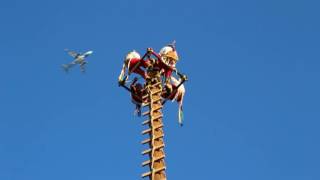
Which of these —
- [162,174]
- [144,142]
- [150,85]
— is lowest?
[162,174]

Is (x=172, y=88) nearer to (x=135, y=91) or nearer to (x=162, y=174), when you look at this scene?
(x=135, y=91)

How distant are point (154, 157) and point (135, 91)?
5.59 meters

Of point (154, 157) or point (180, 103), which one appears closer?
point (154, 157)

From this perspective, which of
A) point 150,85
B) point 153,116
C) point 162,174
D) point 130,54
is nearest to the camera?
point 162,174

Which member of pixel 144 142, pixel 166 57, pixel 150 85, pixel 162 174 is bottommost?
pixel 162 174

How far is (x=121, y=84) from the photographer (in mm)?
34062

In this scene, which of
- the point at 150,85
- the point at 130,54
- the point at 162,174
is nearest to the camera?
the point at 162,174

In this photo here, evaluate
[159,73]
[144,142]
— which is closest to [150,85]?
[159,73]

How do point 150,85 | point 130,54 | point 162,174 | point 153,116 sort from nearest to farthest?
1. point 162,174
2. point 153,116
3. point 150,85
4. point 130,54

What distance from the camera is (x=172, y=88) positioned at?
34188mm

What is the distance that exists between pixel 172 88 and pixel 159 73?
3.23 feet

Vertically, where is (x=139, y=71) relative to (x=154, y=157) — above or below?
above

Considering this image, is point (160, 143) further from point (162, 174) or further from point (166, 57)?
point (166, 57)

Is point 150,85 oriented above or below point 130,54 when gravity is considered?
below
